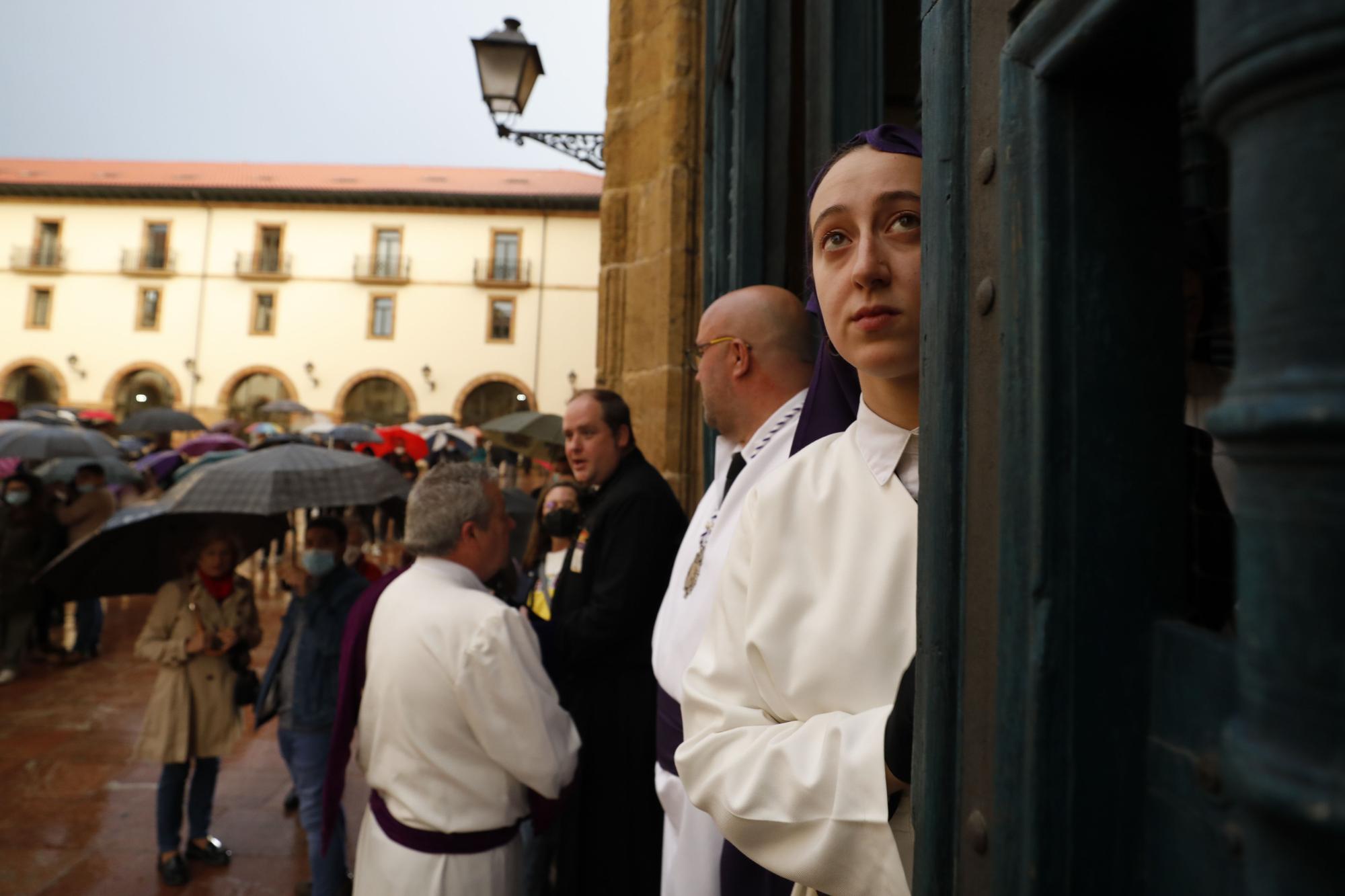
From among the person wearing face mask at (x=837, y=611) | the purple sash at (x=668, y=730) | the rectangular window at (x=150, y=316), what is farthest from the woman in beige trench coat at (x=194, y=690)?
the rectangular window at (x=150, y=316)

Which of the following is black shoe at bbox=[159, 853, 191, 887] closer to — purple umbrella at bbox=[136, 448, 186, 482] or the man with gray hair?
the man with gray hair

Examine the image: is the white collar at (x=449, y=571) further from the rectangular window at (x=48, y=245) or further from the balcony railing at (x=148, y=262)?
the rectangular window at (x=48, y=245)

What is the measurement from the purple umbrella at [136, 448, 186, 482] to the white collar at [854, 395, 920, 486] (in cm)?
1153

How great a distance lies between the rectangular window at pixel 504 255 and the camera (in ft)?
112

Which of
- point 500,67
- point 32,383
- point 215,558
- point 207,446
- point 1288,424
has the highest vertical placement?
point 32,383

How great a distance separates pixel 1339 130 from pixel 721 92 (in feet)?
13.1

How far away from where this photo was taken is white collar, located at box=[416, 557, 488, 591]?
102 inches

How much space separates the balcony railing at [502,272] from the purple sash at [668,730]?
107 ft

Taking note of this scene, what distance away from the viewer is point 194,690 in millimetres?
4020

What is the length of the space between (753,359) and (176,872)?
3633mm

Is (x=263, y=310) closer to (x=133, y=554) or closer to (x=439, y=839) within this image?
(x=133, y=554)

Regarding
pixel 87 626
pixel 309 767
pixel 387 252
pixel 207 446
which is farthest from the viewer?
pixel 387 252

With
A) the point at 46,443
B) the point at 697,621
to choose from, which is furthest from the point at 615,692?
the point at 46,443

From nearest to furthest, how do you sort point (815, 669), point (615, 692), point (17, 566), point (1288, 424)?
1. point (1288, 424)
2. point (815, 669)
3. point (615, 692)
4. point (17, 566)
